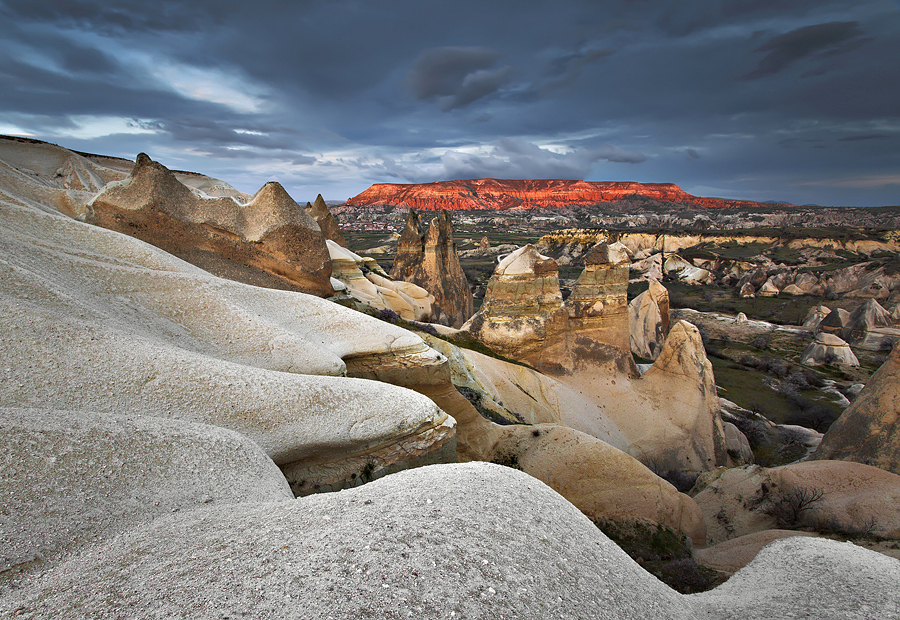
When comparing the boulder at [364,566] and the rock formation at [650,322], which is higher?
the boulder at [364,566]

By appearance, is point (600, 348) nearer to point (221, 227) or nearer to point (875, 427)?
point (875, 427)

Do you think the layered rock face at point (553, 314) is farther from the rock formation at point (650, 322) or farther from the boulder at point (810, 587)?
the boulder at point (810, 587)

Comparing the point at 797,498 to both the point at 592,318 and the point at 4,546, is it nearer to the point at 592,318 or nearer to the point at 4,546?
the point at 592,318

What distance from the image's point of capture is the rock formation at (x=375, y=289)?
1702 centimetres

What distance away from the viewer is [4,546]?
7.23 ft

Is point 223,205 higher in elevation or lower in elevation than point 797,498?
higher

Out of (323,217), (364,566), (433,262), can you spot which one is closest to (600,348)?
(433,262)

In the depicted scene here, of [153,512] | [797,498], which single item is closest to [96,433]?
[153,512]

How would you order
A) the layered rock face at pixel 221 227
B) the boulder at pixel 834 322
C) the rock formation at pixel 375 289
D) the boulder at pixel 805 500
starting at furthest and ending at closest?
the boulder at pixel 834 322, the rock formation at pixel 375 289, the layered rock face at pixel 221 227, the boulder at pixel 805 500

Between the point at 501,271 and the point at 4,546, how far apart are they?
54.8 feet

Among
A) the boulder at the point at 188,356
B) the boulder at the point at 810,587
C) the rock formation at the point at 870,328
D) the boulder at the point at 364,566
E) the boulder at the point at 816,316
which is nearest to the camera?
the boulder at the point at 364,566

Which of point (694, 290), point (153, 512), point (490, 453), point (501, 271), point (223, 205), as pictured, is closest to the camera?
point (153, 512)

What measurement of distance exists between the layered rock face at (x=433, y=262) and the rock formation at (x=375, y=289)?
613 cm

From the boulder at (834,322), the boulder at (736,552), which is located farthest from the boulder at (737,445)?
the boulder at (834,322)
